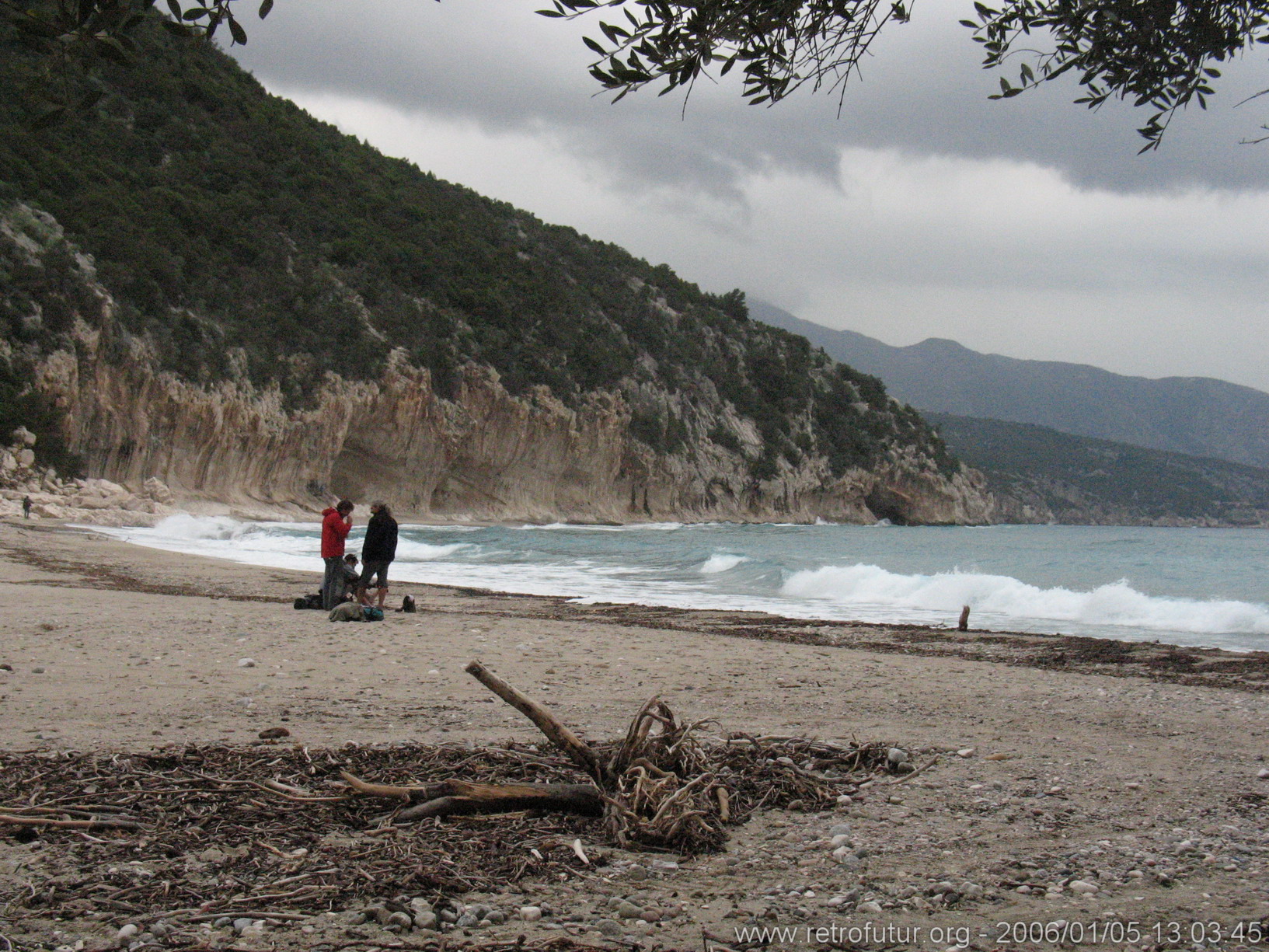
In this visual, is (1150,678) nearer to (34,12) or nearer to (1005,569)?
(34,12)

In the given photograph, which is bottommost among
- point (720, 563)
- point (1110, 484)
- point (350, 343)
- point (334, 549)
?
point (720, 563)

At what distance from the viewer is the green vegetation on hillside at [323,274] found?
39875 mm

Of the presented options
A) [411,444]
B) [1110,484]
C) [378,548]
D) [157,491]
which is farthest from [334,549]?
[1110,484]

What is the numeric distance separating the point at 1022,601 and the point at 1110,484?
127 metres

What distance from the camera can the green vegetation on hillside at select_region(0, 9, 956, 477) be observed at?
39.9 metres

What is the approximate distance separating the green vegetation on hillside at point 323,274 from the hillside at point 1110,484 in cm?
5227

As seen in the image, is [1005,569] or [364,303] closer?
[1005,569]

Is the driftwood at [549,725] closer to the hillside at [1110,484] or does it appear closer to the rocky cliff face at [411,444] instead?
the rocky cliff face at [411,444]

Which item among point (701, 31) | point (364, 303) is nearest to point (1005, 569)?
point (701, 31)

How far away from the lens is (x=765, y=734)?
555cm

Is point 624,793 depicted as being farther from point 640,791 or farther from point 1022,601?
point 1022,601

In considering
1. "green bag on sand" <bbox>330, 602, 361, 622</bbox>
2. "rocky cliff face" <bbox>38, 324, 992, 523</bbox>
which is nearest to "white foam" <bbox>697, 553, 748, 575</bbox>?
"green bag on sand" <bbox>330, 602, 361, 622</bbox>

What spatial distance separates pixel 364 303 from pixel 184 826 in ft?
172

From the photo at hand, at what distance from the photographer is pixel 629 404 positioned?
66875 millimetres
